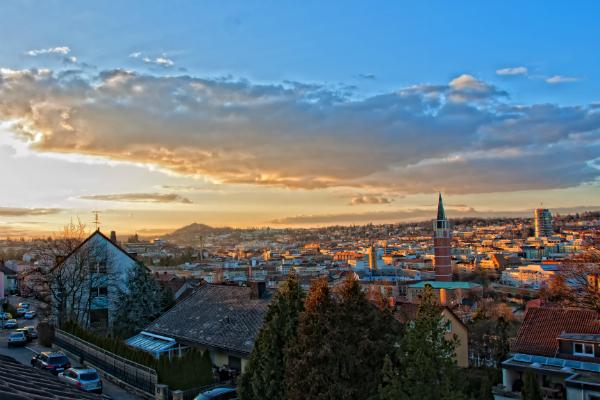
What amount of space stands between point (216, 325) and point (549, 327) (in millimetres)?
16981

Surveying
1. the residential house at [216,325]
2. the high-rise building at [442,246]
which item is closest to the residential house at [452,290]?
the high-rise building at [442,246]

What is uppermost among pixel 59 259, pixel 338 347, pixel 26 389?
pixel 26 389

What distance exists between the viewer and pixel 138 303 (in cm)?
3972

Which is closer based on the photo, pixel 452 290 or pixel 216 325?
pixel 216 325

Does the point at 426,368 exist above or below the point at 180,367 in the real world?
above

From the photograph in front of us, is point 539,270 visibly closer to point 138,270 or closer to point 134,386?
point 138,270

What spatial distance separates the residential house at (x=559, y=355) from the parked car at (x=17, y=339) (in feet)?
99.8

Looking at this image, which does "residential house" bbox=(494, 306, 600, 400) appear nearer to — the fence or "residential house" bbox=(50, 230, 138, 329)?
the fence

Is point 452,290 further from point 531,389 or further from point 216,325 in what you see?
point 531,389

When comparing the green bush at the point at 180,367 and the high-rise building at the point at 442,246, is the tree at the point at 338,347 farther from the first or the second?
the high-rise building at the point at 442,246

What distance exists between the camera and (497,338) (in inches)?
1444

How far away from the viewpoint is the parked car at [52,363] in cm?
2748

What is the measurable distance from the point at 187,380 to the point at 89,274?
23848mm

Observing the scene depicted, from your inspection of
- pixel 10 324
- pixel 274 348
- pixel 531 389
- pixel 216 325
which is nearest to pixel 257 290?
pixel 216 325
